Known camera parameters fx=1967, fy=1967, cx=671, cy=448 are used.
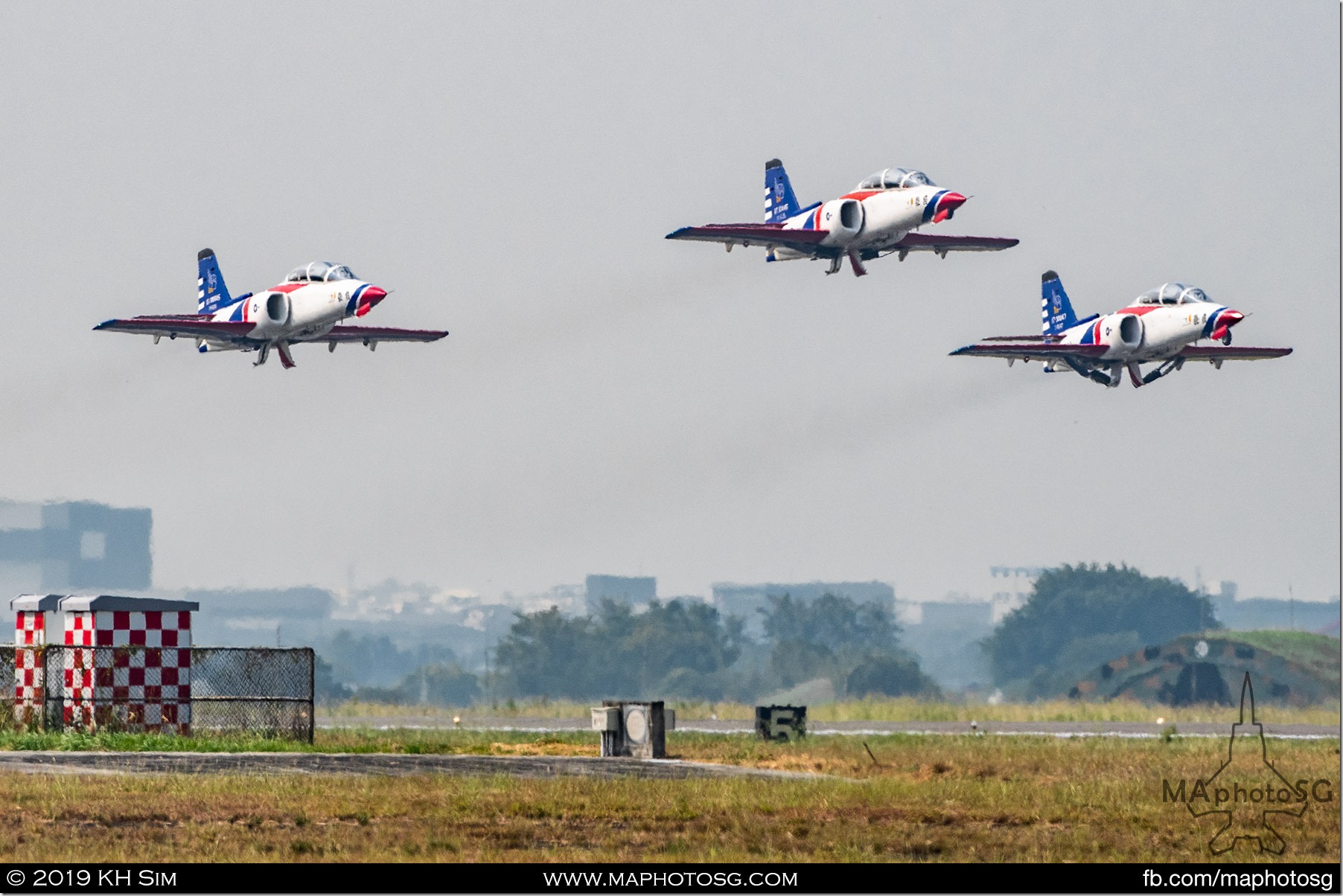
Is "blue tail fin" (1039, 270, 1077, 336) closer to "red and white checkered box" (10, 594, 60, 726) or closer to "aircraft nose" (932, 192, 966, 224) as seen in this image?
"aircraft nose" (932, 192, 966, 224)

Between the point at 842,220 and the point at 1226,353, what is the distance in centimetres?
1411

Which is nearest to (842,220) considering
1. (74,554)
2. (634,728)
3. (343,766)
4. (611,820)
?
(634,728)

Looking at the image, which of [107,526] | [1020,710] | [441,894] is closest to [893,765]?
[441,894]

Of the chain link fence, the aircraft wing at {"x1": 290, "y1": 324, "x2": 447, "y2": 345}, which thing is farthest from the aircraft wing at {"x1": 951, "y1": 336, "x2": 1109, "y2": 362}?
the chain link fence

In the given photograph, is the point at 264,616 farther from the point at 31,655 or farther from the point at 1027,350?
the point at 31,655

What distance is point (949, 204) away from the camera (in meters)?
50.8

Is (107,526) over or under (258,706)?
over

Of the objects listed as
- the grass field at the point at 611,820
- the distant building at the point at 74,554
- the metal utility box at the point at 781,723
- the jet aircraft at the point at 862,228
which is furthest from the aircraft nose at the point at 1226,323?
Answer: the distant building at the point at 74,554

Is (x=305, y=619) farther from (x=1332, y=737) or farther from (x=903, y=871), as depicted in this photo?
(x=903, y=871)

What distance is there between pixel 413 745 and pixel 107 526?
14946 centimetres

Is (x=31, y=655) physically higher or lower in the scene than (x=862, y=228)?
lower

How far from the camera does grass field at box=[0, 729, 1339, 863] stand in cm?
1900

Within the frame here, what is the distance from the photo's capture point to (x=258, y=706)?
3231 cm
